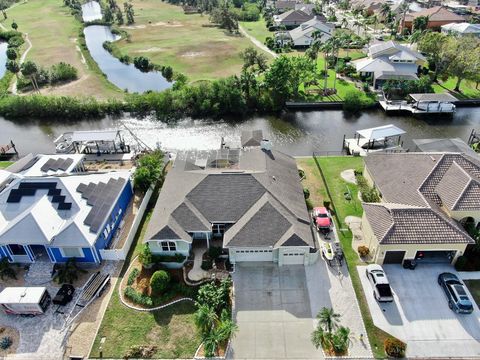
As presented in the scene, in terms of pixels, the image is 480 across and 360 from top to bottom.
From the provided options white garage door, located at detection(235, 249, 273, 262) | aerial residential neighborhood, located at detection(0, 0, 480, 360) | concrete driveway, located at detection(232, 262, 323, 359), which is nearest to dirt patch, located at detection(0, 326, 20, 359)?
aerial residential neighborhood, located at detection(0, 0, 480, 360)

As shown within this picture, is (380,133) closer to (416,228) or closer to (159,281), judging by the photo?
(416,228)

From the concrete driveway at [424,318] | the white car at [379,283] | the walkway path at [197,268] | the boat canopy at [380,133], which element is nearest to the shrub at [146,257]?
the walkway path at [197,268]

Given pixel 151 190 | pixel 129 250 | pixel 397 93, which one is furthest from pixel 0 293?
pixel 397 93

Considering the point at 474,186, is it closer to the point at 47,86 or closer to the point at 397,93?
the point at 397,93

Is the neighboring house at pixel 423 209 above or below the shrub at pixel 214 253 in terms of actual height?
above

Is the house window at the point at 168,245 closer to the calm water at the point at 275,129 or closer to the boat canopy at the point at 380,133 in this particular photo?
the calm water at the point at 275,129

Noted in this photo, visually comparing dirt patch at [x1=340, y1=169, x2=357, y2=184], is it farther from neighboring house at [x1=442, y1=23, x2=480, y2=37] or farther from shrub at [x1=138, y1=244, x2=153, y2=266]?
neighboring house at [x1=442, y1=23, x2=480, y2=37]
